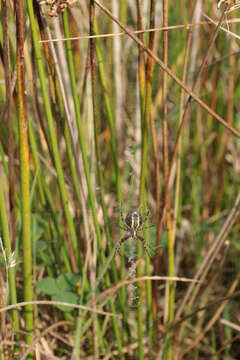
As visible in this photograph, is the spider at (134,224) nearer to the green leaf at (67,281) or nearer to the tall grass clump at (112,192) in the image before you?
the tall grass clump at (112,192)

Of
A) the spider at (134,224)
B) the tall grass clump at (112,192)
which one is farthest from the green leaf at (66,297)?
the spider at (134,224)

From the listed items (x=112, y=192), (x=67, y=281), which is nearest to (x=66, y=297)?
(x=67, y=281)

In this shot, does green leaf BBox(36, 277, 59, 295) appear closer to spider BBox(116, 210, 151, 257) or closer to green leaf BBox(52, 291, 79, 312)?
green leaf BBox(52, 291, 79, 312)

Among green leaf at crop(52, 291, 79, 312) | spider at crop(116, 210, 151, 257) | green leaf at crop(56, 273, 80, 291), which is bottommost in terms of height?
green leaf at crop(52, 291, 79, 312)

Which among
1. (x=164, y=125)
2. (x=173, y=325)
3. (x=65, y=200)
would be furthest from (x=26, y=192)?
(x=173, y=325)

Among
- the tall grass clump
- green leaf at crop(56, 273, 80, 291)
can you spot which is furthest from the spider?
green leaf at crop(56, 273, 80, 291)

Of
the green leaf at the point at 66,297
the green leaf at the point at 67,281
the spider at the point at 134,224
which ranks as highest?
the spider at the point at 134,224

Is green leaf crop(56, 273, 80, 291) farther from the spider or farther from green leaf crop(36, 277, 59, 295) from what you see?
the spider

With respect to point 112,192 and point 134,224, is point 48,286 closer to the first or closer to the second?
point 134,224

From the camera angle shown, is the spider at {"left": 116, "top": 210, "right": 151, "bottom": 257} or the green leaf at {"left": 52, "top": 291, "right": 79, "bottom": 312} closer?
the spider at {"left": 116, "top": 210, "right": 151, "bottom": 257}

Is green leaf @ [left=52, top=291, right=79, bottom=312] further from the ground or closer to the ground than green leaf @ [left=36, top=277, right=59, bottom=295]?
closer to the ground
